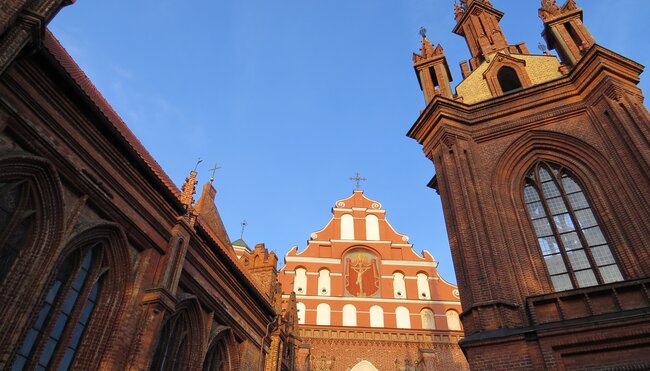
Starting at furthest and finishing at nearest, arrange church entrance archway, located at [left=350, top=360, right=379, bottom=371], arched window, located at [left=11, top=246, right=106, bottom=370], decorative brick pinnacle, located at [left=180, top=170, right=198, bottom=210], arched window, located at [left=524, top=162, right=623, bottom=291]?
church entrance archway, located at [left=350, top=360, right=379, bottom=371], decorative brick pinnacle, located at [left=180, top=170, right=198, bottom=210], arched window, located at [left=524, top=162, right=623, bottom=291], arched window, located at [left=11, top=246, right=106, bottom=370]

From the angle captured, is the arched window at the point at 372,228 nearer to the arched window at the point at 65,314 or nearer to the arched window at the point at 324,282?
the arched window at the point at 324,282

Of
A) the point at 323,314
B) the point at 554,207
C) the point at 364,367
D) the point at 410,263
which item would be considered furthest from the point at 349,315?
the point at 554,207

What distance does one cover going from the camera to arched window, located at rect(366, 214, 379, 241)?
1062 inches

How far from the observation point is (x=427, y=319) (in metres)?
24.0

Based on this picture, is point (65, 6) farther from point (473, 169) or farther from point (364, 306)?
point (364, 306)

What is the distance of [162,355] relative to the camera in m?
11.7

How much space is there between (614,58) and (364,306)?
1545 centimetres

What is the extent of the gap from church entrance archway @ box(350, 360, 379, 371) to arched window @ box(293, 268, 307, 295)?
A: 4.61 m

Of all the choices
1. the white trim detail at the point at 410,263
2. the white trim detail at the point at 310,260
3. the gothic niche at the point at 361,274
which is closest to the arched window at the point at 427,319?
the gothic niche at the point at 361,274

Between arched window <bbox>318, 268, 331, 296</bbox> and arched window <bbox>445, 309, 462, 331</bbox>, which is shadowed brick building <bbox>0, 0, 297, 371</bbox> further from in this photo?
arched window <bbox>445, 309, 462, 331</bbox>

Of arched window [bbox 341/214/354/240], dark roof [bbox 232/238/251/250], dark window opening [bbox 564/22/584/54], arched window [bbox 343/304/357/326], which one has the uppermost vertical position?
dark roof [bbox 232/238/251/250]

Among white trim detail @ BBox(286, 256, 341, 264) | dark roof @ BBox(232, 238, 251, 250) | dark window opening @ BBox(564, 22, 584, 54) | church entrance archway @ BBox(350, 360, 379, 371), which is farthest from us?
dark roof @ BBox(232, 238, 251, 250)

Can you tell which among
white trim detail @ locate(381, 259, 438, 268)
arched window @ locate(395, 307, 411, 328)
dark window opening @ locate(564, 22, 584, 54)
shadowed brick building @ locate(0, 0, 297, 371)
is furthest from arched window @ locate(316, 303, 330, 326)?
dark window opening @ locate(564, 22, 584, 54)

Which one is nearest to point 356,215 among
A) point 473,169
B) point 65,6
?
point 473,169
